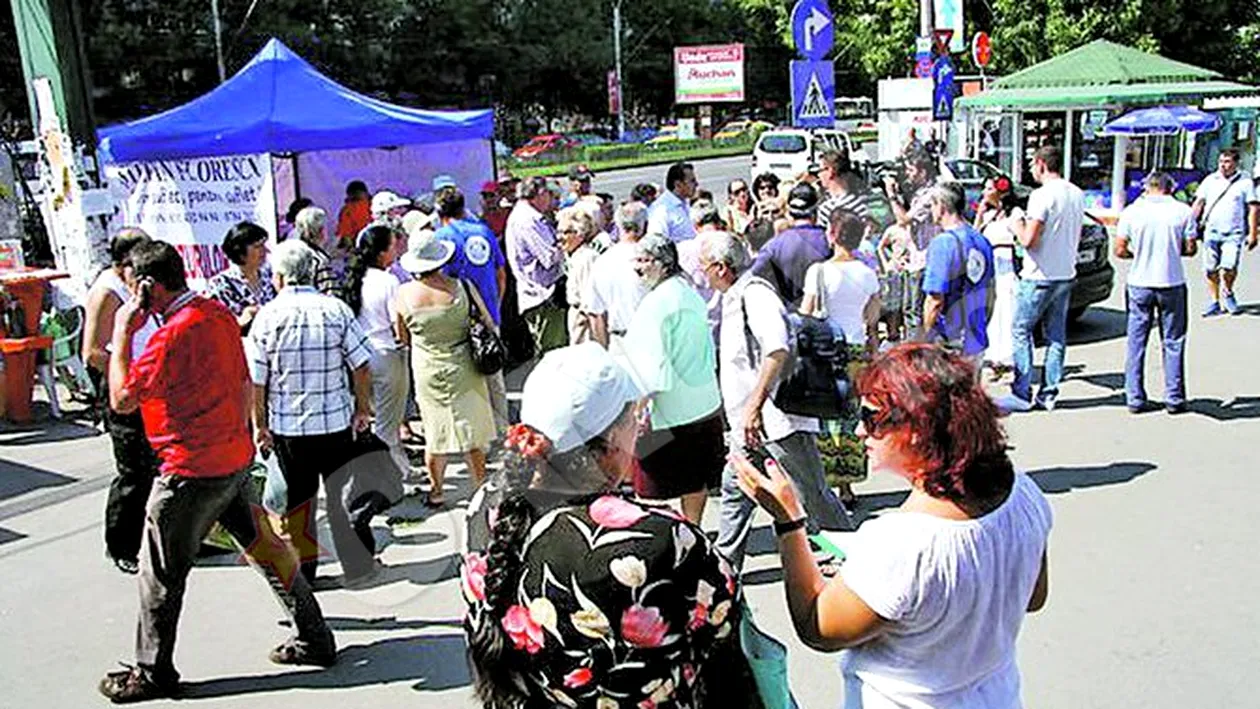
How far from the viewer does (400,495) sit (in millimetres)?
6363

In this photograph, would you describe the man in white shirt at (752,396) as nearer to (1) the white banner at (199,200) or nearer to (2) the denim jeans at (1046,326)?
(2) the denim jeans at (1046,326)

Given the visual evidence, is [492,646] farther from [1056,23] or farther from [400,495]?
[1056,23]

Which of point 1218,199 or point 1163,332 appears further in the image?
point 1218,199

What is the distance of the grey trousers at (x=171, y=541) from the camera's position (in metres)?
4.29

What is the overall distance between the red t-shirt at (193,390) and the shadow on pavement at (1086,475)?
14.8ft

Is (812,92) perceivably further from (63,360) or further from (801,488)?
(63,360)

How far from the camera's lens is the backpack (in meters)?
4.88

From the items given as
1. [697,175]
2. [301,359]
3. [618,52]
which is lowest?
[697,175]

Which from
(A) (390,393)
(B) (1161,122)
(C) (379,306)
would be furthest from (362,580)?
(B) (1161,122)

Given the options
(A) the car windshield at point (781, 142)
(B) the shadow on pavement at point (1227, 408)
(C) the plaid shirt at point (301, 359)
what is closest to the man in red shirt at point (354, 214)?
(C) the plaid shirt at point (301, 359)

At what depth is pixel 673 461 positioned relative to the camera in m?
5.04

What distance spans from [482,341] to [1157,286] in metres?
4.66

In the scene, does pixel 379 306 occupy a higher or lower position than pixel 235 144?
lower

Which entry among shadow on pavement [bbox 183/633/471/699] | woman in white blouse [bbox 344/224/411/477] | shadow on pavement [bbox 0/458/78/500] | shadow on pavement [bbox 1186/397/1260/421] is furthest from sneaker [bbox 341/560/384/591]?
shadow on pavement [bbox 1186/397/1260/421]
